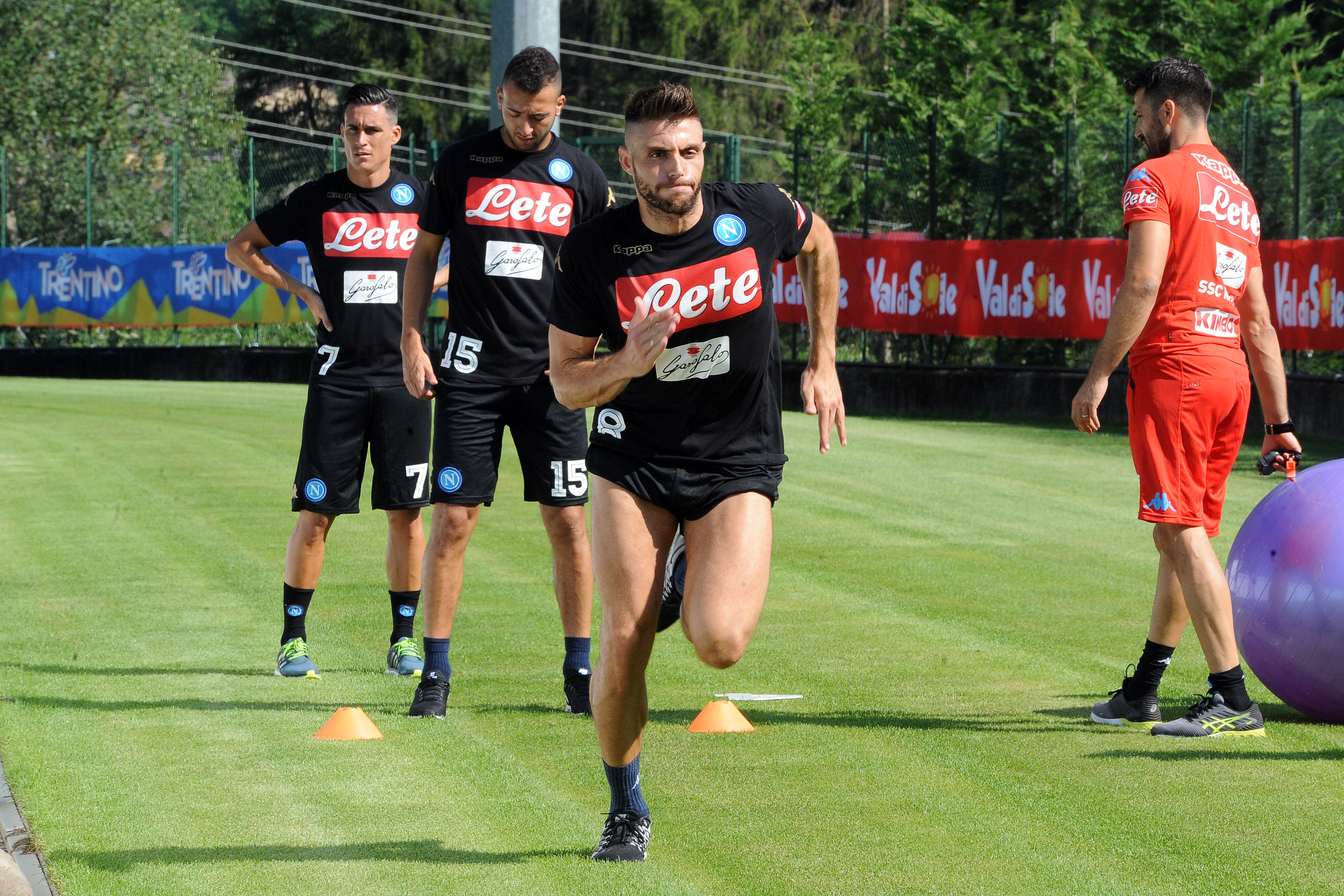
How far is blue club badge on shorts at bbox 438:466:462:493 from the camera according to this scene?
665cm

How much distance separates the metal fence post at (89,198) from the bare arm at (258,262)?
888 inches

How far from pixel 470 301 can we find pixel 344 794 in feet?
6.69

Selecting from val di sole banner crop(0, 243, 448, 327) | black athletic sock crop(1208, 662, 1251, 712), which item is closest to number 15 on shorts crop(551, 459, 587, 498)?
black athletic sock crop(1208, 662, 1251, 712)

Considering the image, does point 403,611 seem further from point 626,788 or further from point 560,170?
point 626,788

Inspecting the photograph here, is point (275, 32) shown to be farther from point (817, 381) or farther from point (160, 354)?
point (817, 381)

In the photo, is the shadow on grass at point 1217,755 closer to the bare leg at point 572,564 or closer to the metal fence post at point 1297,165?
the bare leg at point 572,564

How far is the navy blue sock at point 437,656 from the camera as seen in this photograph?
659cm

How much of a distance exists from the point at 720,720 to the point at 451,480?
54.7 inches

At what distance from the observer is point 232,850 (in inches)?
193

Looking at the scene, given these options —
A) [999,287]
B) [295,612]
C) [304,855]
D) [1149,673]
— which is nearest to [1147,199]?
[1149,673]

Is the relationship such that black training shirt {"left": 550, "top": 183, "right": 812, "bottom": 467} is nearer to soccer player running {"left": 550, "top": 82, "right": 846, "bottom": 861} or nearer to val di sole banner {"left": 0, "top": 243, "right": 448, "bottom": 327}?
soccer player running {"left": 550, "top": 82, "right": 846, "bottom": 861}

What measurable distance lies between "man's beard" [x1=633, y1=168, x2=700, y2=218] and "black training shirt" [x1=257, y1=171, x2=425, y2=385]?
2772mm

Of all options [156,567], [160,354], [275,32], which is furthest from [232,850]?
[275,32]

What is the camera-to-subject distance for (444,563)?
667cm
